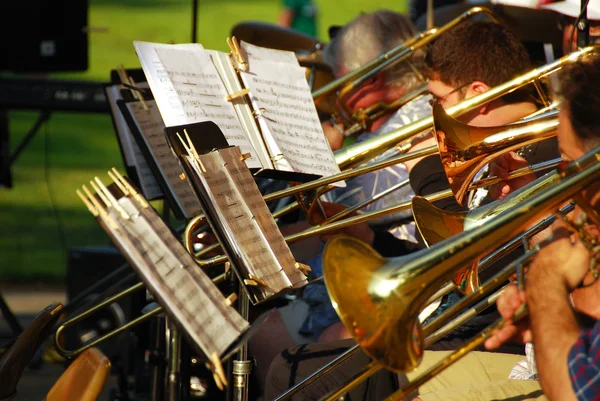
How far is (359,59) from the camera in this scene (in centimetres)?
387

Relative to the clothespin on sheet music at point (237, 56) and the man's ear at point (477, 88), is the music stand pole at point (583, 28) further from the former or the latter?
the clothespin on sheet music at point (237, 56)

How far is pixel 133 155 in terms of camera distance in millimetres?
3086

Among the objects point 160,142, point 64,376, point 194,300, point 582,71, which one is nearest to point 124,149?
point 160,142

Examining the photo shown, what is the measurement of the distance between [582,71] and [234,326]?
0.91 meters

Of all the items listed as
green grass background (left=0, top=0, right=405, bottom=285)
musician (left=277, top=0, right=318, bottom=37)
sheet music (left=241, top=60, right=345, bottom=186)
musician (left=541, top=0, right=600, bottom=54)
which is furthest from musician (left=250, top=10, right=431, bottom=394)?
musician (left=277, top=0, right=318, bottom=37)

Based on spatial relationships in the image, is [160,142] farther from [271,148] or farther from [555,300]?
[555,300]

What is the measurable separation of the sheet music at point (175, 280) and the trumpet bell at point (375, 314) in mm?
214

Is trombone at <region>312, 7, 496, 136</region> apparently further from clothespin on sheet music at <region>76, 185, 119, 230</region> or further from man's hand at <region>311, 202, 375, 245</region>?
clothespin on sheet music at <region>76, 185, 119, 230</region>

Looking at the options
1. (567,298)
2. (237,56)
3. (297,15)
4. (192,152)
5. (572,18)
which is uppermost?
(297,15)

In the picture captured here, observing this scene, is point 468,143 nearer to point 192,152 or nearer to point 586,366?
point 192,152

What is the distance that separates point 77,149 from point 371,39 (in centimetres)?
709

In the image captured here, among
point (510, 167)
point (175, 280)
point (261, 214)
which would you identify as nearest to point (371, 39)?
point (510, 167)

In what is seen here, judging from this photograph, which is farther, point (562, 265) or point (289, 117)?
point (289, 117)

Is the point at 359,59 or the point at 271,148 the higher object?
the point at 359,59
